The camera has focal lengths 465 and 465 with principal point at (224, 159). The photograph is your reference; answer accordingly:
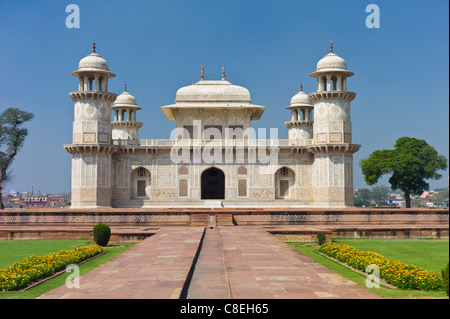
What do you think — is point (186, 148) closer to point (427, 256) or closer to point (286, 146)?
point (286, 146)

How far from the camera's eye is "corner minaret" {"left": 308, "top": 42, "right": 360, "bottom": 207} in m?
27.7

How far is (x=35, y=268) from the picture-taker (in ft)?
30.2

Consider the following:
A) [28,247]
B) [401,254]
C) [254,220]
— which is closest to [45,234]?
[28,247]

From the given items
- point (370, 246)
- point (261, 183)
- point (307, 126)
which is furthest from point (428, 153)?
point (370, 246)

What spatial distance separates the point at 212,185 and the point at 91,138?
367 inches

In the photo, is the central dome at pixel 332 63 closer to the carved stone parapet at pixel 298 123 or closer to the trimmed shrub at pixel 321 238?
the carved stone parapet at pixel 298 123

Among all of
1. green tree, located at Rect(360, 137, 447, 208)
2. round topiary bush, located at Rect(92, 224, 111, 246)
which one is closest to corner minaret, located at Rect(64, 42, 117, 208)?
round topiary bush, located at Rect(92, 224, 111, 246)

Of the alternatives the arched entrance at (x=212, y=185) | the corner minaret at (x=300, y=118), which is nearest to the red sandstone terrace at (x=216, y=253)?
the arched entrance at (x=212, y=185)

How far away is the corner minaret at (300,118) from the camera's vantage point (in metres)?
38.2

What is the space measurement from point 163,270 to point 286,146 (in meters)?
22.1

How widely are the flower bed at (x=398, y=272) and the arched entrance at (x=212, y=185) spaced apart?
21987mm

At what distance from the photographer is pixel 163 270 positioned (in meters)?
8.39

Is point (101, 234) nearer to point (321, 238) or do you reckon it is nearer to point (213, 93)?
point (321, 238)
